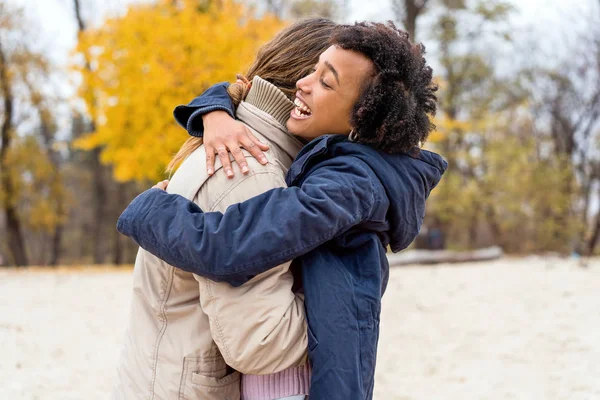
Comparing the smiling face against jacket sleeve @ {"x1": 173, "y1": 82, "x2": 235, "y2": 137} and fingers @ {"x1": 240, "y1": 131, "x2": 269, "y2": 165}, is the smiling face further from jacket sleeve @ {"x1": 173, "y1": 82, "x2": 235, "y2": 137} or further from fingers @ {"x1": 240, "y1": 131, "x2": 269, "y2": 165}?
jacket sleeve @ {"x1": 173, "y1": 82, "x2": 235, "y2": 137}

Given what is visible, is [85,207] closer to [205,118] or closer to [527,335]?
[527,335]

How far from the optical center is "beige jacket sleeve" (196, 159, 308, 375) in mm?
1487

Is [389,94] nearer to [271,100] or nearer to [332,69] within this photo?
[332,69]

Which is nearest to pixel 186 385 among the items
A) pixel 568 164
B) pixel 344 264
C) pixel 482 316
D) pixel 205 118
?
pixel 344 264

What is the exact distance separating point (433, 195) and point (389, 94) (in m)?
17.4

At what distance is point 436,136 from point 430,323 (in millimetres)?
5994

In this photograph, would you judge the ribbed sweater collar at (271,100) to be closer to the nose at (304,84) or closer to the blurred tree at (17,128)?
the nose at (304,84)

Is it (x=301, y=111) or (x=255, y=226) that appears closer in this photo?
(x=255, y=226)

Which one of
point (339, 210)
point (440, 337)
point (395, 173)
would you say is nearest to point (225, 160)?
point (339, 210)

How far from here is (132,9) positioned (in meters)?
10.8

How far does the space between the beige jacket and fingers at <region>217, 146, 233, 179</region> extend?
21mm

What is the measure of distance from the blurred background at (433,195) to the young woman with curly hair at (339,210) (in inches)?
164

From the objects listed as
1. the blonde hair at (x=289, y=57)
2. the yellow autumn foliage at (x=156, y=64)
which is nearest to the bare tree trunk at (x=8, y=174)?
the yellow autumn foliage at (x=156, y=64)

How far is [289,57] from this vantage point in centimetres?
193
